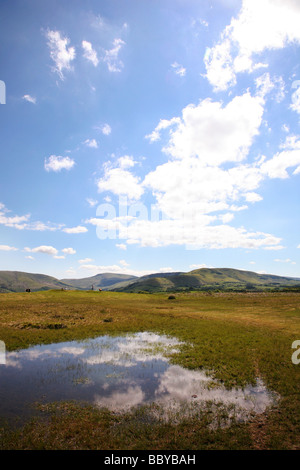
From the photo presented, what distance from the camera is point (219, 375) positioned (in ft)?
65.2

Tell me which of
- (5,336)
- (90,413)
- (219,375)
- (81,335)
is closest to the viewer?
(90,413)

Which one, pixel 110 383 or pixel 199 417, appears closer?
pixel 199 417

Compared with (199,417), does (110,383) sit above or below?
below

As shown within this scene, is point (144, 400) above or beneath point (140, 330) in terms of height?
above

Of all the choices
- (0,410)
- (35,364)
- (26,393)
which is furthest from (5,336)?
(0,410)

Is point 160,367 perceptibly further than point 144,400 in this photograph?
Yes

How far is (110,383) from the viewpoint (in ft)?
60.0

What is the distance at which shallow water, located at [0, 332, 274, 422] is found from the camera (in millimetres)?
15250

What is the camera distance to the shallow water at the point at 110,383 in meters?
15.2

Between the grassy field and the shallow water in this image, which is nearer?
the grassy field

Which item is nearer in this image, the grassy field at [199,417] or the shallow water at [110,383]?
the grassy field at [199,417]
